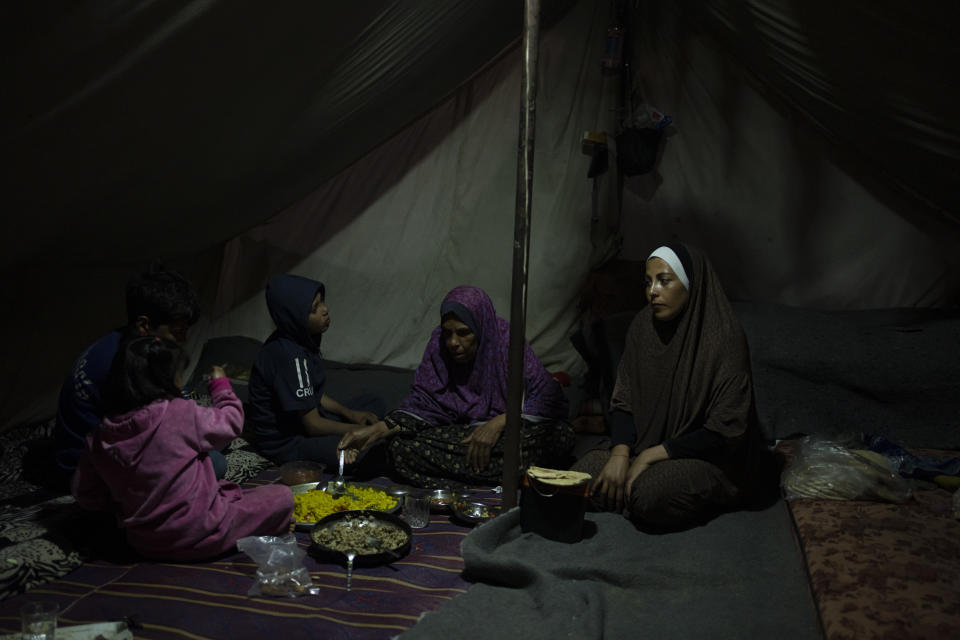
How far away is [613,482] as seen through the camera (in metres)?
2.54

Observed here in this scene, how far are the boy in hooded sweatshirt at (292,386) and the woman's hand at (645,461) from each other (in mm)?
1367

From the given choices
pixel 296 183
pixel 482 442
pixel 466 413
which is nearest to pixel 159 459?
pixel 482 442

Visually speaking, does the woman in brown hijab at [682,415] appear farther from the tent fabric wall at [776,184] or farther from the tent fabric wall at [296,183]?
the tent fabric wall at [296,183]

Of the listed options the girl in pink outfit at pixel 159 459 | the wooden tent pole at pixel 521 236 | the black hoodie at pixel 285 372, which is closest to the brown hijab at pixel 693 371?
the wooden tent pole at pixel 521 236

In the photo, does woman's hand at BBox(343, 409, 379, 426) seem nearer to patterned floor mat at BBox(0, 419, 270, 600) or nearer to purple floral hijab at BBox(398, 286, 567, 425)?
purple floral hijab at BBox(398, 286, 567, 425)

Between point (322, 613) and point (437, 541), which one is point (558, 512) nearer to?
point (437, 541)

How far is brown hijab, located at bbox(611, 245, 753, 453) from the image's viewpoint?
8.15ft

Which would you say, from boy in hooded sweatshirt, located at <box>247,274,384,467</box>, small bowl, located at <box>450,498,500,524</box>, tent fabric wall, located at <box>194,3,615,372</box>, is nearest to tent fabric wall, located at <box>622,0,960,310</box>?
tent fabric wall, located at <box>194,3,615,372</box>

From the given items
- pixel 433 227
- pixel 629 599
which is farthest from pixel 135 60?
pixel 433 227

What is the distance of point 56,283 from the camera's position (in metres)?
3.60

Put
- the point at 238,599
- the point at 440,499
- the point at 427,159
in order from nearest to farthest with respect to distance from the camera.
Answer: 1. the point at 238,599
2. the point at 440,499
3. the point at 427,159

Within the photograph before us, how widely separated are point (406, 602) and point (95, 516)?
3.97 feet

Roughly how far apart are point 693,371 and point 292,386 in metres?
1.79

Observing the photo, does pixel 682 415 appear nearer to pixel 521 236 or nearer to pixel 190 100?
pixel 521 236
